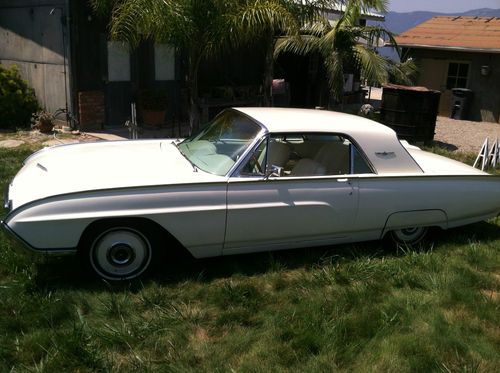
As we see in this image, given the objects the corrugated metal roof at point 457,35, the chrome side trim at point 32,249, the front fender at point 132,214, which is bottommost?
the chrome side trim at point 32,249

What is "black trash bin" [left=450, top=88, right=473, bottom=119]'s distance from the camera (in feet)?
51.9

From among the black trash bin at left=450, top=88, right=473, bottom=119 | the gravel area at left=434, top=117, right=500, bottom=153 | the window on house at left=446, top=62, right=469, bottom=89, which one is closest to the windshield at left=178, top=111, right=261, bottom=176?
the gravel area at left=434, top=117, right=500, bottom=153

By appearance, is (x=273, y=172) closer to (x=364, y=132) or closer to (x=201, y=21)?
(x=364, y=132)

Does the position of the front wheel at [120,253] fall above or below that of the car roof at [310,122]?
below

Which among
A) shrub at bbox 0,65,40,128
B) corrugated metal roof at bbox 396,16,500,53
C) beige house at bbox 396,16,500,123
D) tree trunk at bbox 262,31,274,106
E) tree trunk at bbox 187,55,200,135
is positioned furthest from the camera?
corrugated metal roof at bbox 396,16,500,53

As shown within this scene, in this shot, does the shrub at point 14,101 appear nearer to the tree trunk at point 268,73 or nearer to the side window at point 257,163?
the tree trunk at point 268,73

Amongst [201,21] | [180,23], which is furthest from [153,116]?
[180,23]

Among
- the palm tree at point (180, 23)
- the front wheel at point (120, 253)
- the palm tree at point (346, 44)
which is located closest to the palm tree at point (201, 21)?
the palm tree at point (180, 23)

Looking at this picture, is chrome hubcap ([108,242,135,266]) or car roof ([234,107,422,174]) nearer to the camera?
chrome hubcap ([108,242,135,266])

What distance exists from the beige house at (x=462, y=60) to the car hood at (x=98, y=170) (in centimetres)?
1365

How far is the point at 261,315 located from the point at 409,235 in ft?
6.38

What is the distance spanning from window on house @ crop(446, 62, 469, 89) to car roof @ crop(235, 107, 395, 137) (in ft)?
42.6

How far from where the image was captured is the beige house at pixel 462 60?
15.8 meters

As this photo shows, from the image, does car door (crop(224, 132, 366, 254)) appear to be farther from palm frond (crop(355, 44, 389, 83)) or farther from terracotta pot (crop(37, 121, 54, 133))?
terracotta pot (crop(37, 121, 54, 133))
